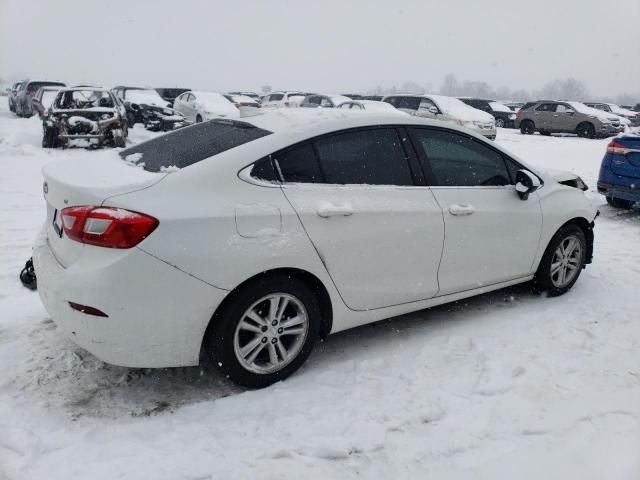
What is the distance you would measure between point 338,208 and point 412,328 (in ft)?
4.35

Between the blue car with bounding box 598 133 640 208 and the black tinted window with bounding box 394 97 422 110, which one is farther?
the black tinted window with bounding box 394 97 422 110

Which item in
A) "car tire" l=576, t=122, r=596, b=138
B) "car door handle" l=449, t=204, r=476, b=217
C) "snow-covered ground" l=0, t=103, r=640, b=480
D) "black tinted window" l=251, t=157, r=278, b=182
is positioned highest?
"black tinted window" l=251, t=157, r=278, b=182

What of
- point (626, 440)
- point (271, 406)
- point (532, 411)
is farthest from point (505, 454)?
point (271, 406)

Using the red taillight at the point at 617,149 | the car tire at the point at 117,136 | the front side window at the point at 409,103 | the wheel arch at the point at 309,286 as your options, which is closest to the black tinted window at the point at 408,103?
the front side window at the point at 409,103

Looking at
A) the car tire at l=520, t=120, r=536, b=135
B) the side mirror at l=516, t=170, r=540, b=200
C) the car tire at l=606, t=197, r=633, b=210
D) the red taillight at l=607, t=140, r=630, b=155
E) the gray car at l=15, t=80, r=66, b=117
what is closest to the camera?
the side mirror at l=516, t=170, r=540, b=200

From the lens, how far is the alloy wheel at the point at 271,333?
2.96 metres

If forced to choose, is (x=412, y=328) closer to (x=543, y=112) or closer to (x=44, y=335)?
(x=44, y=335)

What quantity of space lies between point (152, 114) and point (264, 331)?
16.7 m

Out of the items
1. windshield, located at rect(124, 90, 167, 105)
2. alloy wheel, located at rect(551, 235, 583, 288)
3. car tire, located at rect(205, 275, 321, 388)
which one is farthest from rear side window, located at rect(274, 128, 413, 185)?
windshield, located at rect(124, 90, 167, 105)

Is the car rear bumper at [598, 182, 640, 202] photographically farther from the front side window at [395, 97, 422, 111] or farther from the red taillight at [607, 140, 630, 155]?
the front side window at [395, 97, 422, 111]

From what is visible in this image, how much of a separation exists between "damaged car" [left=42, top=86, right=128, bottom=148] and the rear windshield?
9.81 meters

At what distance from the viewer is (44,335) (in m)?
3.64

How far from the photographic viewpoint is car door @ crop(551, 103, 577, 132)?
2303cm

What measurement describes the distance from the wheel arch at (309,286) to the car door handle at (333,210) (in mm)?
345
